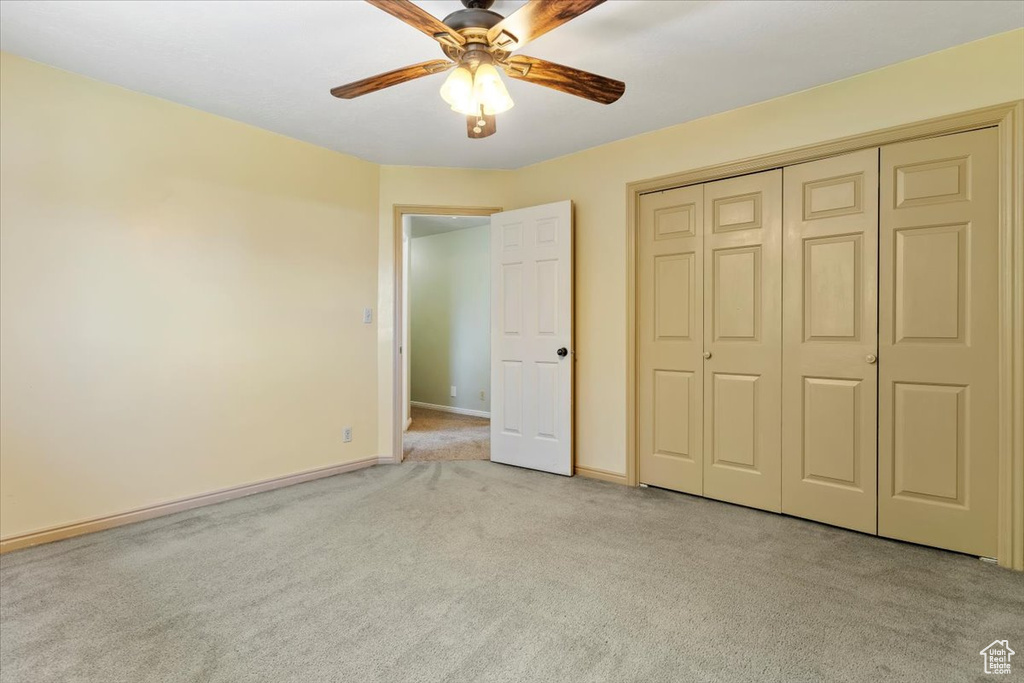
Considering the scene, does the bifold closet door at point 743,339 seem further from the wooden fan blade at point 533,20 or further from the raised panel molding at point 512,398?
the wooden fan blade at point 533,20

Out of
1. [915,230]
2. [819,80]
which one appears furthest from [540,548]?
[819,80]

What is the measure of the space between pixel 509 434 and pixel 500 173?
2.24m

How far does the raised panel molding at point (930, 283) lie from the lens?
232 centimetres

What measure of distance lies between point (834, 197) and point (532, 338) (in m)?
2.17

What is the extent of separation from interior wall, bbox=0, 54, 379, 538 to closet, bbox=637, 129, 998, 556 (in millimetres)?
2439

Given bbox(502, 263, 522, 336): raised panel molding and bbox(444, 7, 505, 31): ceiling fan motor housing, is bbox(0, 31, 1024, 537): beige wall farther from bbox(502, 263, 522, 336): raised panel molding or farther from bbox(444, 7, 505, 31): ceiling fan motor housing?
bbox(444, 7, 505, 31): ceiling fan motor housing

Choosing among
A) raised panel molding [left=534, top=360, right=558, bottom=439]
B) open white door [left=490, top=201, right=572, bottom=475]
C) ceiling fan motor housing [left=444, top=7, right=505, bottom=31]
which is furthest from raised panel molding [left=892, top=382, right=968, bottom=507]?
ceiling fan motor housing [left=444, top=7, right=505, bottom=31]

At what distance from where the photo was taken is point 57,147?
2.49 metres

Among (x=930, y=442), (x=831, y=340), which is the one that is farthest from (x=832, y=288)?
(x=930, y=442)

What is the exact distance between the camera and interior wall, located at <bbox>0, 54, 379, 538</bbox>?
2.41 meters

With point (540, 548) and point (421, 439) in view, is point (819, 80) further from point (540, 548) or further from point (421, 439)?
point (421, 439)

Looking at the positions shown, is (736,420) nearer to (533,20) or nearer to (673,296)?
(673,296)

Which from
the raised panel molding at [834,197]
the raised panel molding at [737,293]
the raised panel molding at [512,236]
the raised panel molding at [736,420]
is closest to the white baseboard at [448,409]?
the raised panel molding at [512,236]

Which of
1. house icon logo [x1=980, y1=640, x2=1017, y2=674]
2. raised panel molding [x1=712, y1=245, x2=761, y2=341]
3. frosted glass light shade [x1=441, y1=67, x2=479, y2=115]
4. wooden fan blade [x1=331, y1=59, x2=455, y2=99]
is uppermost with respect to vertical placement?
wooden fan blade [x1=331, y1=59, x2=455, y2=99]
